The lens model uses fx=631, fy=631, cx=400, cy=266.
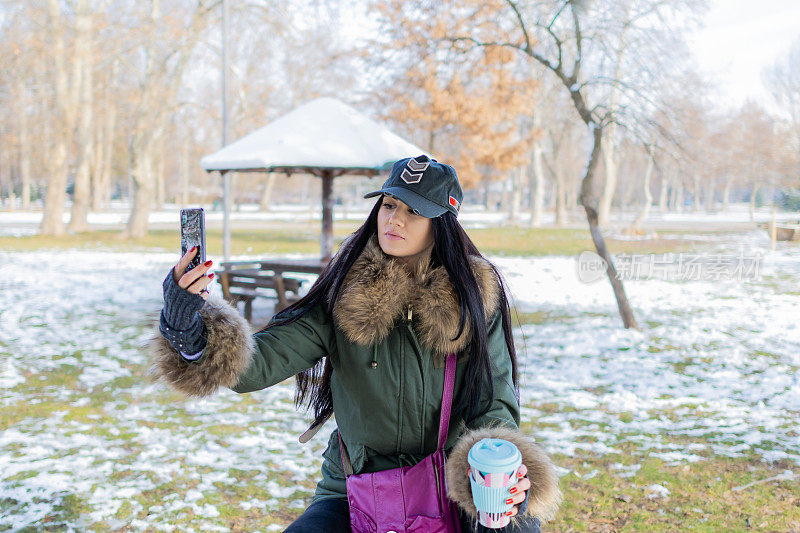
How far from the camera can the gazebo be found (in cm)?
867

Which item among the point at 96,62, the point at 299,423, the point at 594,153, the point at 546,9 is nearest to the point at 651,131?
the point at 594,153

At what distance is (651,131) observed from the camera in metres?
8.10

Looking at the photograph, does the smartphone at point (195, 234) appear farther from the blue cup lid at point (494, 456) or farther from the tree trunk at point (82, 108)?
the tree trunk at point (82, 108)

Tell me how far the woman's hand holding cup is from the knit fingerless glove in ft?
0.04

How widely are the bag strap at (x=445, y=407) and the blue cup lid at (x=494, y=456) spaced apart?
0.74ft

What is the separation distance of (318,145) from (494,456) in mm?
7624

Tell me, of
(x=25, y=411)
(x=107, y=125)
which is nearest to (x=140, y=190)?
(x=25, y=411)

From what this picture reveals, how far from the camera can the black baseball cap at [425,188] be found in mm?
2221

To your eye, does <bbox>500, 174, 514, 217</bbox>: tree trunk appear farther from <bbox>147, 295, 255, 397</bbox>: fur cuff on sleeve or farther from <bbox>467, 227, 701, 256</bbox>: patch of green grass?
<bbox>147, 295, 255, 397</bbox>: fur cuff on sleeve

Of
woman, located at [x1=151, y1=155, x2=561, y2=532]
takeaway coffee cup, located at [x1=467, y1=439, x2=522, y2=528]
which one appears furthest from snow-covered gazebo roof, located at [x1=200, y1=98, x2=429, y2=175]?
takeaway coffee cup, located at [x1=467, y1=439, x2=522, y2=528]

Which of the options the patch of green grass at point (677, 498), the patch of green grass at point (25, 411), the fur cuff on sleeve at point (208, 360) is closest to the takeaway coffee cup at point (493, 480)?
the fur cuff on sleeve at point (208, 360)

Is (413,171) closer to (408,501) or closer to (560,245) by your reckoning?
(408,501)

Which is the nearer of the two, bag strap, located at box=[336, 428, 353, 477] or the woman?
the woman

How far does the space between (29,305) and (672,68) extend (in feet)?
32.7
